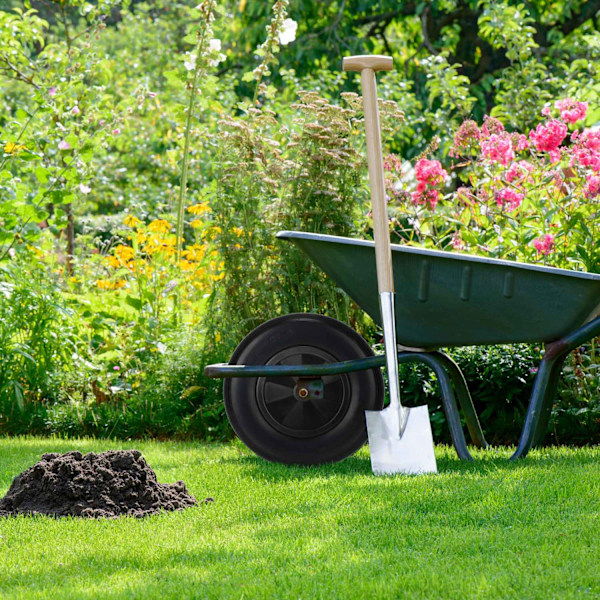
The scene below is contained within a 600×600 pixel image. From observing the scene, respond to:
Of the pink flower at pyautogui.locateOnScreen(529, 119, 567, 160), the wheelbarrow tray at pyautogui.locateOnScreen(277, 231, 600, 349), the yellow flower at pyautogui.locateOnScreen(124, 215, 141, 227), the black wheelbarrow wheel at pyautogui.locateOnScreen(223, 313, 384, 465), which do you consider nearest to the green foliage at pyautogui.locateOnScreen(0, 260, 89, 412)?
the yellow flower at pyautogui.locateOnScreen(124, 215, 141, 227)

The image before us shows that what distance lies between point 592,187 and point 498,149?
1.74 feet

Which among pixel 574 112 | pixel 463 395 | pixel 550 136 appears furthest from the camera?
pixel 574 112

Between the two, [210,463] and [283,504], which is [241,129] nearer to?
[210,463]

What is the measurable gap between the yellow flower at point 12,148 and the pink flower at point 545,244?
2415 millimetres

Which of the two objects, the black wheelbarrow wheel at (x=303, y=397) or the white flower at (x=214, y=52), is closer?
the black wheelbarrow wheel at (x=303, y=397)

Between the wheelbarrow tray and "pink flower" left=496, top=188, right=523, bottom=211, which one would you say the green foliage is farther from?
"pink flower" left=496, top=188, right=523, bottom=211

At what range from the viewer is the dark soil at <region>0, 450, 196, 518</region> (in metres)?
2.57

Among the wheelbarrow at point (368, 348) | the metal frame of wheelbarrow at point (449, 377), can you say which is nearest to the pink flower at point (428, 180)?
the wheelbarrow at point (368, 348)

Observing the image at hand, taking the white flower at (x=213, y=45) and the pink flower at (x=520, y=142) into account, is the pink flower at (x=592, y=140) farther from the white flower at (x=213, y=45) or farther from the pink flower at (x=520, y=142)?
the white flower at (x=213, y=45)

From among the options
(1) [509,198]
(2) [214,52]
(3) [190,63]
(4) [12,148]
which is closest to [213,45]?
(2) [214,52]

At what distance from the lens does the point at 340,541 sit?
2.20 m

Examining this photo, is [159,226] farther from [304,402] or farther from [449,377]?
[449,377]

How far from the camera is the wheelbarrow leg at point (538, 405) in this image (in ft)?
10.0

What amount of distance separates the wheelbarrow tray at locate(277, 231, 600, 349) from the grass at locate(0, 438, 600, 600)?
0.46 metres
